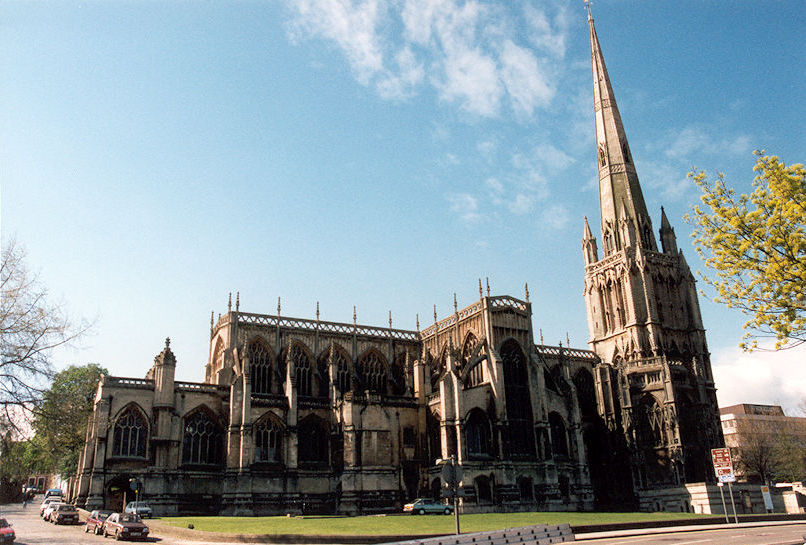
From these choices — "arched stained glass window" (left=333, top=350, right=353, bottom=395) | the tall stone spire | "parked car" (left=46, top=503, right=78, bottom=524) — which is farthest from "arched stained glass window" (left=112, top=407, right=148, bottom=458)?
the tall stone spire

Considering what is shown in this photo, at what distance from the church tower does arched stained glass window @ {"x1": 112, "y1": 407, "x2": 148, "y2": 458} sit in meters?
36.5

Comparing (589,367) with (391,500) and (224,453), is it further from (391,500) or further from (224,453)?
(224,453)

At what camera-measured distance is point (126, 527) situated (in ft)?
82.6

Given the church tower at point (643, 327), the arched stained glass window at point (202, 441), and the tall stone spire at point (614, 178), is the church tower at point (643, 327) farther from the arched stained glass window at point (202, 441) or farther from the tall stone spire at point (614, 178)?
the arched stained glass window at point (202, 441)

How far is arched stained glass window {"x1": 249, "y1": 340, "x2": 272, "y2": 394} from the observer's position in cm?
4966

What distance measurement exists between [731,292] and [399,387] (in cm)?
4072

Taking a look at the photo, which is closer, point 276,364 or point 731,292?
point 731,292

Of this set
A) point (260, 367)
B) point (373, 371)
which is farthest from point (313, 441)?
point (373, 371)

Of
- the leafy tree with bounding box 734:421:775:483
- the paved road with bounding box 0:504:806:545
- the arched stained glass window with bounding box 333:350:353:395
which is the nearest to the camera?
the paved road with bounding box 0:504:806:545

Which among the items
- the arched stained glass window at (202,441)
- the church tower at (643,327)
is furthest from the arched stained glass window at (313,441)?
the church tower at (643,327)

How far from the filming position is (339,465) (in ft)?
148

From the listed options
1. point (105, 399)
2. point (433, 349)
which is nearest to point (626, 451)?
point (433, 349)

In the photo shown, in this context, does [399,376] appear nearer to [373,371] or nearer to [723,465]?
[373,371]

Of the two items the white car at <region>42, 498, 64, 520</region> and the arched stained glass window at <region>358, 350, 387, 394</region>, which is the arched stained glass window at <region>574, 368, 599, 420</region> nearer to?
the arched stained glass window at <region>358, 350, 387, 394</region>
